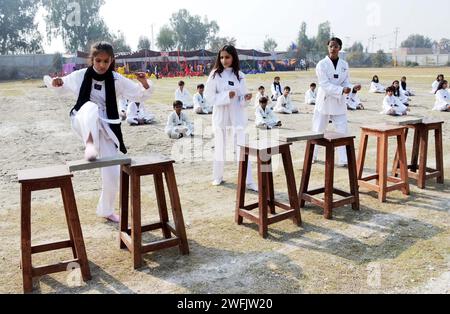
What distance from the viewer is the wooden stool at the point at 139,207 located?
3363 millimetres

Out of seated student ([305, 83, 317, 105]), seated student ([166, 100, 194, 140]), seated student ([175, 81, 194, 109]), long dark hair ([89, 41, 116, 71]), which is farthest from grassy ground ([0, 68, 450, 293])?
seated student ([305, 83, 317, 105])

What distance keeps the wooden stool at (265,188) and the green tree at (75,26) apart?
48.8 m

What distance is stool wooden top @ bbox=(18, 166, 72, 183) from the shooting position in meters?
3.01

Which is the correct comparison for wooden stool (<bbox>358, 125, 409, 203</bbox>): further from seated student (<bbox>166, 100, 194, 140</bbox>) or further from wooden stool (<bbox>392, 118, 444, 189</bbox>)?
seated student (<bbox>166, 100, 194, 140</bbox>)

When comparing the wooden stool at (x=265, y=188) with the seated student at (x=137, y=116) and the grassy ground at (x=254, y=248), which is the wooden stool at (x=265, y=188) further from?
the seated student at (x=137, y=116)

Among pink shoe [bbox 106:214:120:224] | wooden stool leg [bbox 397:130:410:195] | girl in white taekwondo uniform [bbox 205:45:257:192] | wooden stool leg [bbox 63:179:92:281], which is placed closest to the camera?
wooden stool leg [bbox 63:179:92:281]

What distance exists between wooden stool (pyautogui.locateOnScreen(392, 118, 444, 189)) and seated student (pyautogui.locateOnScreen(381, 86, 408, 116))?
282 inches

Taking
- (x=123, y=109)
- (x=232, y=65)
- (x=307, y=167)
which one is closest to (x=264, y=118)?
(x=123, y=109)

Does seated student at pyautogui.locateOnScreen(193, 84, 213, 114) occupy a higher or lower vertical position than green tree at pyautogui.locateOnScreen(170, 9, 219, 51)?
lower

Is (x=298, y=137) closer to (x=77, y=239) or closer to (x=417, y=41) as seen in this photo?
(x=77, y=239)

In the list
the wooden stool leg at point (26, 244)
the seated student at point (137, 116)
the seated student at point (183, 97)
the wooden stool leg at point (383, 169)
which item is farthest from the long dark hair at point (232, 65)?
the seated student at point (183, 97)

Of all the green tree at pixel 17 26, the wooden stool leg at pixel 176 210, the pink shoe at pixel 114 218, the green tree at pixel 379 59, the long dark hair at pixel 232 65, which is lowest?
the pink shoe at pixel 114 218

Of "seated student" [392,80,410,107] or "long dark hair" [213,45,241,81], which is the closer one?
"long dark hair" [213,45,241,81]

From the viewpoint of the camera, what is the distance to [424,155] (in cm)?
524
